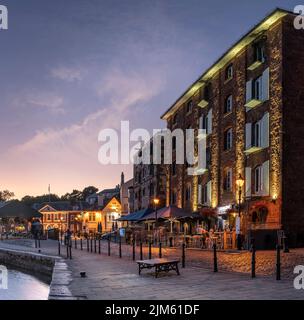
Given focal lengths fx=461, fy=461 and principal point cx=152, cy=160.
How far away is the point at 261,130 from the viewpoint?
25.6 meters

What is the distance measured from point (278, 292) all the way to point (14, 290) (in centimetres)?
1593

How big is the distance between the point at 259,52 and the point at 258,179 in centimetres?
731

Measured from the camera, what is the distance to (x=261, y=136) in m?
25.5

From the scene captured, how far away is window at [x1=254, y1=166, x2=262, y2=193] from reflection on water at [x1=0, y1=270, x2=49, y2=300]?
12308 mm

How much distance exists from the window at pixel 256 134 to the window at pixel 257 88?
60.2 inches

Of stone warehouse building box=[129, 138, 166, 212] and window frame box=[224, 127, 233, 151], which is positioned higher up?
window frame box=[224, 127, 233, 151]

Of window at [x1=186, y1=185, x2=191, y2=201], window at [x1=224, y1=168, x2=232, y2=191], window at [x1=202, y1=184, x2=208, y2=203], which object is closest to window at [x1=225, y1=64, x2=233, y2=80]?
window at [x1=224, y1=168, x2=232, y2=191]

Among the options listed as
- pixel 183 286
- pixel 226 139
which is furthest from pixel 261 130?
pixel 183 286

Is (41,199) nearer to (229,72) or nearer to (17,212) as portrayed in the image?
(17,212)

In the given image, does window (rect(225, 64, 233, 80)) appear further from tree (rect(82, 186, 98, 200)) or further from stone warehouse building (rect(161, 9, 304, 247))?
tree (rect(82, 186, 98, 200))

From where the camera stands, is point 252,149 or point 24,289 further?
point 252,149

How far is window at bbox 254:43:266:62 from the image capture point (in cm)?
2581

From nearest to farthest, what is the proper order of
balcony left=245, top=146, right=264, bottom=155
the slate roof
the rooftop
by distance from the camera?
the rooftop, balcony left=245, top=146, right=264, bottom=155, the slate roof
